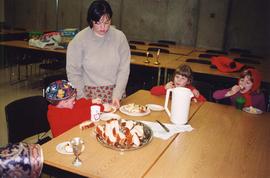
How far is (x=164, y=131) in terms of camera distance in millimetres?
2240

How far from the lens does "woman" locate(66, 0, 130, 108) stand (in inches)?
108

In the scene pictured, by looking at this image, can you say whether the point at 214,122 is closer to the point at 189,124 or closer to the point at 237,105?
Answer: the point at 189,124

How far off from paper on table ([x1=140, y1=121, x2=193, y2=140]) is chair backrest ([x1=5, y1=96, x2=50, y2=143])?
0.88 metres

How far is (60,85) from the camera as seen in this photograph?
232 cm

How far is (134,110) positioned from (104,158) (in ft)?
2.68

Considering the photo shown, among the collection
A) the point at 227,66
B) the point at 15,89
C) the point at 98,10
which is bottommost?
the point at 15,89

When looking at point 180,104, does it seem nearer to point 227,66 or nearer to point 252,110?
point 252,110

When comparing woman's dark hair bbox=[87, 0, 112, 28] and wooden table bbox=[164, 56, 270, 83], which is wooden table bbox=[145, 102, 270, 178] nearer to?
woman's dark hair bbox=[87, 0, 112, 28]

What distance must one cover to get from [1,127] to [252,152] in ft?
10.8

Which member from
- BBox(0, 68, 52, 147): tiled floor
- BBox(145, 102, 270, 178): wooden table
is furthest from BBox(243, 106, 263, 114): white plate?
BBox(0, 68, 52, 147): tiled floor

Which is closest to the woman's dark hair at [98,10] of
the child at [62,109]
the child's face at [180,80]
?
the child at [62,109]

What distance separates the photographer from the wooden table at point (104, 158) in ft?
5.48

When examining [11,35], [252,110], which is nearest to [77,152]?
[252,110]

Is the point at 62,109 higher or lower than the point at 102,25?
lower
